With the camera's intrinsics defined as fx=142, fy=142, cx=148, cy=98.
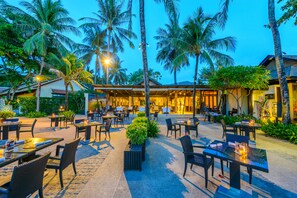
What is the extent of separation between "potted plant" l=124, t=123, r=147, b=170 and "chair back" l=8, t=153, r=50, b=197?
1.73 metres

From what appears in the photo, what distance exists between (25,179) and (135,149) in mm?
2085

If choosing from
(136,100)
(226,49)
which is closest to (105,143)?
(226,49)

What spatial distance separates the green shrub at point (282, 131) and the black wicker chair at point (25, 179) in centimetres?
795

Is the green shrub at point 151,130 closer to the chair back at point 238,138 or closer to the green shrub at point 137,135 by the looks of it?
the green shrub at point 137,135

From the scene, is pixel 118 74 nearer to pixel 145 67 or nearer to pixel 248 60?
pixel 145 67

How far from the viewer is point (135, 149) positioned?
3479 millimetres

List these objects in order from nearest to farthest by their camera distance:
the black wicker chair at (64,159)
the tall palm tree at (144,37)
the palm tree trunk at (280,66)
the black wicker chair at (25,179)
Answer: the black wicker chair at (25,179)
the black wicker chair at (64,159)
the palm tree trunk at (280,66)
the tall palm tree at (144,37)

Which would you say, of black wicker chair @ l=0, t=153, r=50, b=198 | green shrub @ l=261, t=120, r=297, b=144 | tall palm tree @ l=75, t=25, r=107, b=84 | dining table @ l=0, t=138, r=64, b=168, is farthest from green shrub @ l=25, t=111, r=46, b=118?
green shrub @ l=261, t=120, r=297, b=144

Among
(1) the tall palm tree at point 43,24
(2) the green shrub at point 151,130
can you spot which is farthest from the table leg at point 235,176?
(1) the tall palm tree at point 43,24

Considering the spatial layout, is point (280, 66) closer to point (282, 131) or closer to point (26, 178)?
point (282, 131)

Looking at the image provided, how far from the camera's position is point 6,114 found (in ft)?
Result: 27.8

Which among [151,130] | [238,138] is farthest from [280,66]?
[151,130]

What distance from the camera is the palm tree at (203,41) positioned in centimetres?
1081

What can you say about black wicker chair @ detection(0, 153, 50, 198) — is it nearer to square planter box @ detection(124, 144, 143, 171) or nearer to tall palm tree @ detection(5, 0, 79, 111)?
square planter box @ detection(124, 144, 143, 171)
